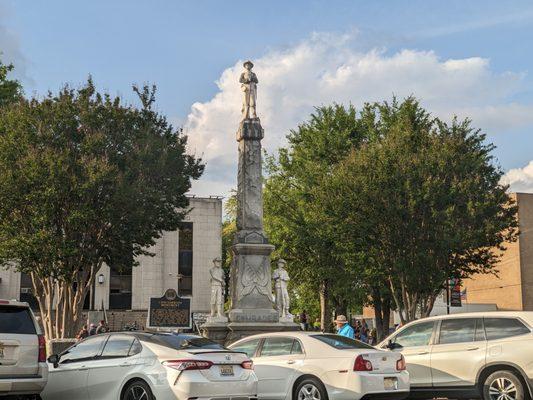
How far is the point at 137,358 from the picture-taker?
399 inches

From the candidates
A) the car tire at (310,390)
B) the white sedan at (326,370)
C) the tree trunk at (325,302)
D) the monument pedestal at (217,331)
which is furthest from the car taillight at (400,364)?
the tree trunk at (325,302)

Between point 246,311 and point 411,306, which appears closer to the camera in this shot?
point 246,311

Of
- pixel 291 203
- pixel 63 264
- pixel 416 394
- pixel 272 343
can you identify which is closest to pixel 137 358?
pixel 272 343

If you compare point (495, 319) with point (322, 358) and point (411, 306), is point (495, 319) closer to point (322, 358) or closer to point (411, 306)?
point (322, 358)

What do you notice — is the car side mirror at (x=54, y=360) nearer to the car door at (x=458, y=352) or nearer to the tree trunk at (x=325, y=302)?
the car door at (x=458, y=352)

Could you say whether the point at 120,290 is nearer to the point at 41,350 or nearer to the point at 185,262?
the point at 185,262

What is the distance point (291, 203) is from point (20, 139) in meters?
17.4

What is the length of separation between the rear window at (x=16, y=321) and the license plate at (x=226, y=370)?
108 inches

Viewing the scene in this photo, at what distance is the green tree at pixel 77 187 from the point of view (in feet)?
70.7

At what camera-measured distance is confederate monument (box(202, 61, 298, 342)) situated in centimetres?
2111

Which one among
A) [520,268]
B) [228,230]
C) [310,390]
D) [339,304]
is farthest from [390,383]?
[228,230]

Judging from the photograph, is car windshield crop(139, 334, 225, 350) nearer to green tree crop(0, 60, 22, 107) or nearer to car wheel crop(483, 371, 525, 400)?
car wheel crop(483, 371, 525, 400)

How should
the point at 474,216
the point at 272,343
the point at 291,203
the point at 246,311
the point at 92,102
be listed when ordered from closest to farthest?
the point at 272,343 < the point at 246,311 < the point at 92,102 < the point at 474,216 < the point at 291,203

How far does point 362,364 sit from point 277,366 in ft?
5.18
